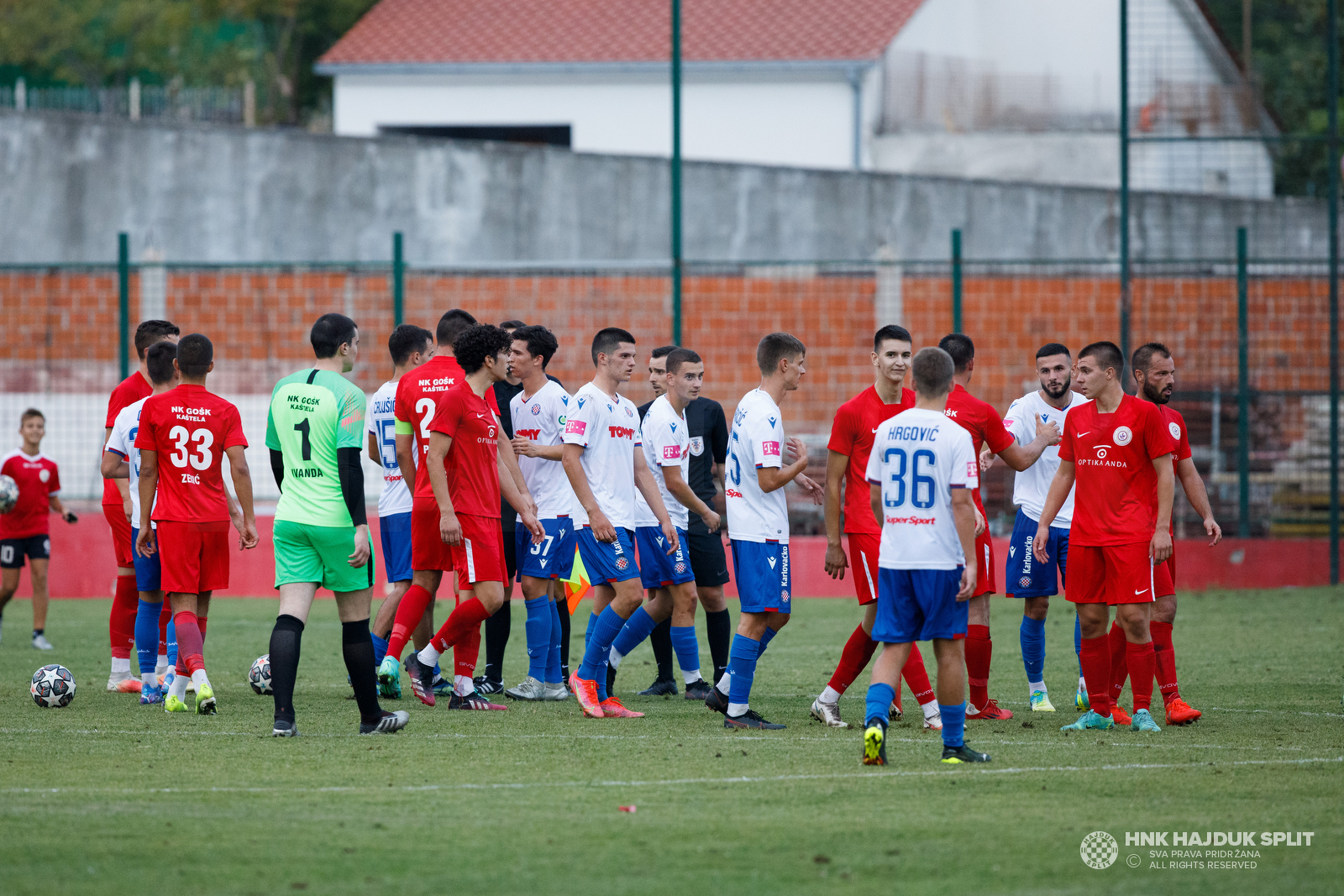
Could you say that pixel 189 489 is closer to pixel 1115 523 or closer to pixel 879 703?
pixel 879 703

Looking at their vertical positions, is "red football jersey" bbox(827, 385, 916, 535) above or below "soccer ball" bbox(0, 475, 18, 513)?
above

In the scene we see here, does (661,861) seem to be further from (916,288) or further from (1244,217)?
(1244,217)

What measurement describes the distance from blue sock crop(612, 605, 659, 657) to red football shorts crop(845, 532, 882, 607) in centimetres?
139

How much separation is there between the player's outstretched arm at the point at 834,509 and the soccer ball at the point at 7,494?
7950 millimetres

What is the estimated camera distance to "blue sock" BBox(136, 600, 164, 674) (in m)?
9.20

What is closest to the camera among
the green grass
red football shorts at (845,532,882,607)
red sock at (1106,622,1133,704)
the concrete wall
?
the green grass

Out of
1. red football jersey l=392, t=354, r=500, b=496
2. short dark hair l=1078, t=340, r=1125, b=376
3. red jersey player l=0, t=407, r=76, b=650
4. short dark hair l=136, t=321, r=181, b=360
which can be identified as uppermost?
short dark hair l=136, t=321, r=181, b=360

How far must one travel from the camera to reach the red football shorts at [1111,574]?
25.6 feet

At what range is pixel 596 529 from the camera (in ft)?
27.3

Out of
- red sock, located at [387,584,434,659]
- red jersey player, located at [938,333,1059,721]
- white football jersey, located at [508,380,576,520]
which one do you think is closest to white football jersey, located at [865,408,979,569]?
red jersey player, located at [938,333,1059,721]

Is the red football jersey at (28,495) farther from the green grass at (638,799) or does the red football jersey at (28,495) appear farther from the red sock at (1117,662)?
the red sock at (1117,662)

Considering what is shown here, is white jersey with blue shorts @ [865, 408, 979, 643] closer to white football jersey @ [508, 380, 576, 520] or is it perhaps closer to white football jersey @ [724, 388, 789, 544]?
white football jersey @ [724, 388, 789, 544]

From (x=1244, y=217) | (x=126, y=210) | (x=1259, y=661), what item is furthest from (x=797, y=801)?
(x=126, y=210)

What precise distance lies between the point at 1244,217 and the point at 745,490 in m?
17.4
